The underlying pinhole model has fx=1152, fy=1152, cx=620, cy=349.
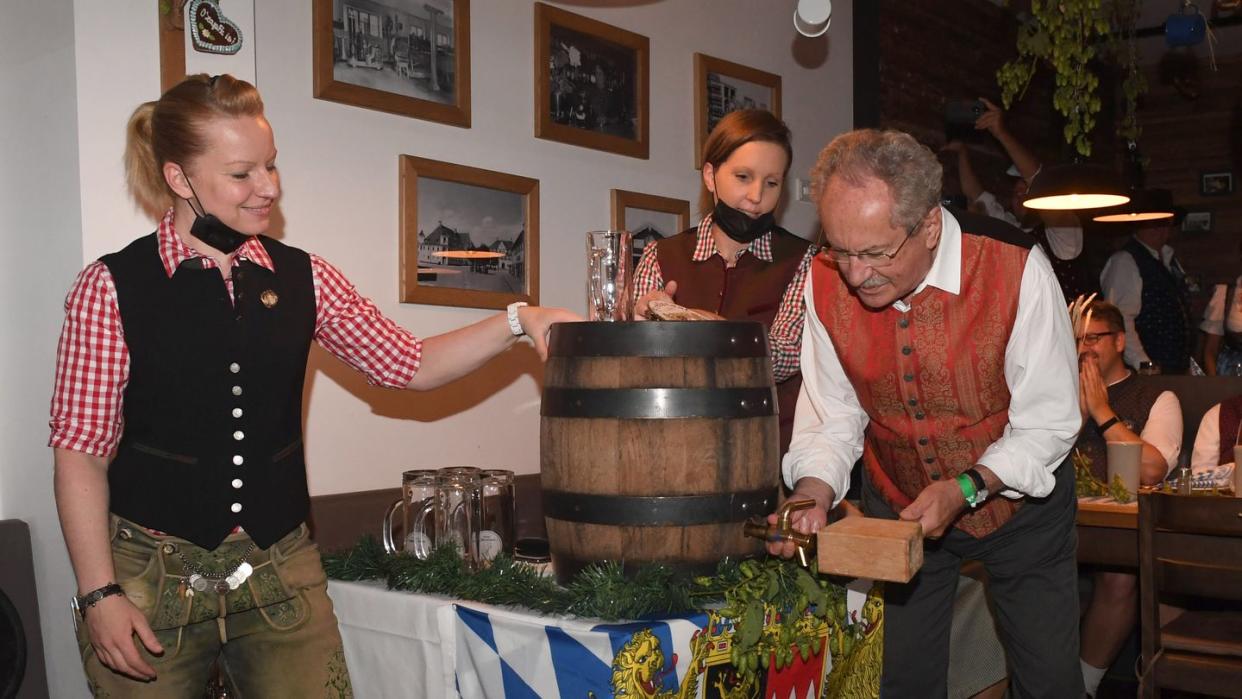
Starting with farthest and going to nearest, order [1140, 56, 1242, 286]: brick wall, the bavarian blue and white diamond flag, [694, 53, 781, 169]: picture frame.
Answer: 1. [1140, 56, 1242, 286]: brick wall
2. [694, 53, 781, 169]: picture frame
3. the bavarian blue and white diamond flag

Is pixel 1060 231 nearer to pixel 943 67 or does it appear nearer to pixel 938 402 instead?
pixel 943 67

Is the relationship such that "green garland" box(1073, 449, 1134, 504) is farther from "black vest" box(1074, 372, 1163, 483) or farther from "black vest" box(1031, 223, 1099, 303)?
"black vest" box(1031, 223, 1099, 303)

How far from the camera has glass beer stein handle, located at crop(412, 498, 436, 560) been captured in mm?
2146

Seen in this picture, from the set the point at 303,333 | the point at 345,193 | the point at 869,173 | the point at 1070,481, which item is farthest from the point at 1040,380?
the point at 345,193

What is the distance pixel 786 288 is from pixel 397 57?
141cm

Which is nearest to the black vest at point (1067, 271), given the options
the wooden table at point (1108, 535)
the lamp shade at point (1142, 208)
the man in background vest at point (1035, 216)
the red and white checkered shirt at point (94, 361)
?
the man in background vest at point (1035, 216)

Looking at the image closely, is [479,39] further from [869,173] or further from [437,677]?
[437,677]

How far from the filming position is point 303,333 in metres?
1.98

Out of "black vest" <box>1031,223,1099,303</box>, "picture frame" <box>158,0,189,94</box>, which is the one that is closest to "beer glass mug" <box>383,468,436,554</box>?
"picture frame" <box>158,0,189,94</box>

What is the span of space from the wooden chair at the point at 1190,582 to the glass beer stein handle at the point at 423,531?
5.46 ft

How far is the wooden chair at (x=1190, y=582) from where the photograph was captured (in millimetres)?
2604

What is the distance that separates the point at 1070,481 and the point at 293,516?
147 cm

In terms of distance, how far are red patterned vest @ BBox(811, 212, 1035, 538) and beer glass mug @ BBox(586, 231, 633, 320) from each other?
399 mm

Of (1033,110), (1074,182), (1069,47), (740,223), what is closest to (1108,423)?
(1074,182)
